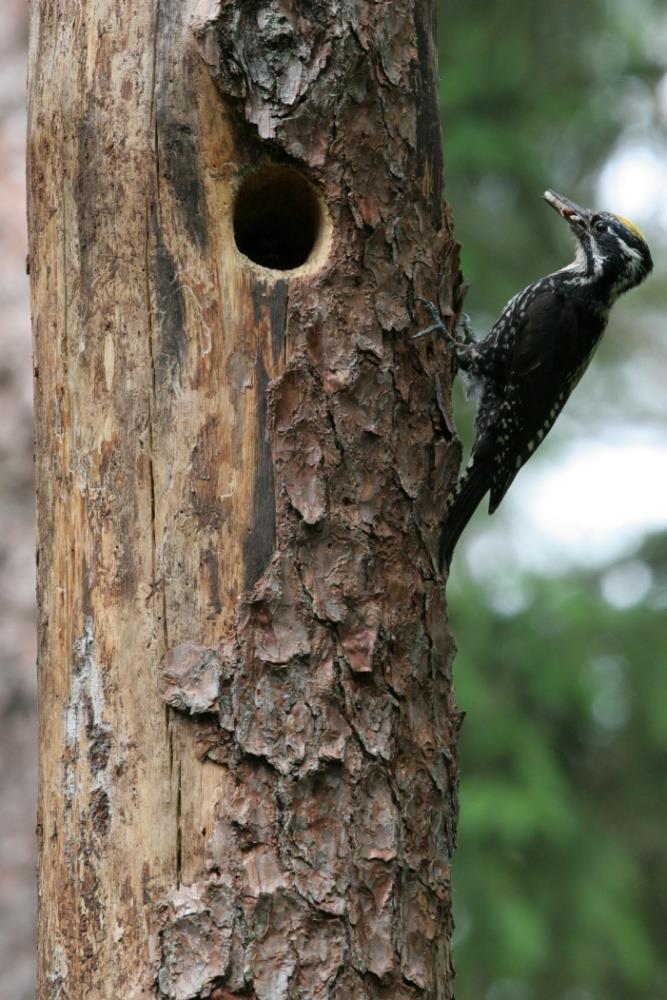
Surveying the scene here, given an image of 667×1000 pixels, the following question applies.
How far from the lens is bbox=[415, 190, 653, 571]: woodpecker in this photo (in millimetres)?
3742

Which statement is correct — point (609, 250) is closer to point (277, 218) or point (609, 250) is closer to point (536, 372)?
point (536, 372)

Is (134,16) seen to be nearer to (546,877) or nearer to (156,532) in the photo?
(156,532)

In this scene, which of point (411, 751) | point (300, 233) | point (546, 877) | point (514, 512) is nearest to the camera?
point (411, 751)

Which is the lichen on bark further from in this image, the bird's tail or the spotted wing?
the spotted wing

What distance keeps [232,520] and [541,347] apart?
1866 millimetres

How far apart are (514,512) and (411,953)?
6.02m

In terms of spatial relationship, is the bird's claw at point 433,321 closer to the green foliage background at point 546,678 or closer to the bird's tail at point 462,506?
the bird's tail at point 462,506

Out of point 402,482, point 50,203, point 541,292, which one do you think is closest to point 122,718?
point 402,482

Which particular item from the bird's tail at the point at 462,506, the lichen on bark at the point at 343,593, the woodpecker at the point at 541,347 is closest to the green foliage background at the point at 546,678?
the woodpecker at the point at 541,347

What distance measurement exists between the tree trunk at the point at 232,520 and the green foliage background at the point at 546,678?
125 inches

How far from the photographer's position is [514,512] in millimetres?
8078

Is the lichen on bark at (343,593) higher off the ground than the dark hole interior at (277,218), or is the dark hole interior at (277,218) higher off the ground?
the dark hole interior at (277,218)

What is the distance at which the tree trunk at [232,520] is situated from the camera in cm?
212

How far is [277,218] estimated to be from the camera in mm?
2549
